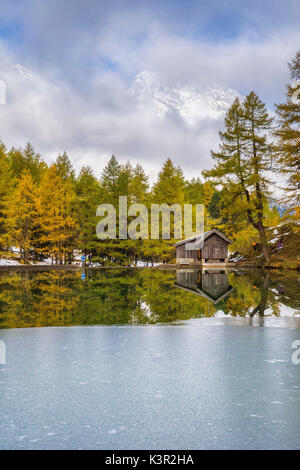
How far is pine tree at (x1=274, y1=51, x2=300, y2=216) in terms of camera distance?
24.1 meters

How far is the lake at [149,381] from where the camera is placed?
3246 millimetres

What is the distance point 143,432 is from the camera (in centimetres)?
327

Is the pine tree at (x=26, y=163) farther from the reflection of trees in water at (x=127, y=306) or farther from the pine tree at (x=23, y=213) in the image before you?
the reflection of trees in water at (x=127, y=306)

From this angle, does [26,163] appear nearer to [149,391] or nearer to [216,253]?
[216,253]

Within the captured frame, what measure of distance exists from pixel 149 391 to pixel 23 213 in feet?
120

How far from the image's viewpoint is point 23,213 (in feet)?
127

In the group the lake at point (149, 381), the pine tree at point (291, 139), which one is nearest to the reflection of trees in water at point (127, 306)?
the lake at point (149, 381)

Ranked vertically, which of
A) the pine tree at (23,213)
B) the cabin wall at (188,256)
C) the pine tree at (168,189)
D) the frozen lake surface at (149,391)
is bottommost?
the frozen lake surface at (149,391)

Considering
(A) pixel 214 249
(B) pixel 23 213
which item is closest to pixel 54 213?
(B) pixel 23 213

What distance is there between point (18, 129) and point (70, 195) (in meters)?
26.3

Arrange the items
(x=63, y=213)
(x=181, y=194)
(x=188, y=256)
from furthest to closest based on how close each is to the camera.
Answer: (x=181, y=194)
(x=188, y=256)
(x=63, y=213)

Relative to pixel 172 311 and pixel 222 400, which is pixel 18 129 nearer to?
pixel 172 311

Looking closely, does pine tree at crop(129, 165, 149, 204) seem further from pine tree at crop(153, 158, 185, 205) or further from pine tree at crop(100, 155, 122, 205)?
pine tree at crop(100, 155, 122, 205)

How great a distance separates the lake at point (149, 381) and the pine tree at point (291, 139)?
16542 mm
